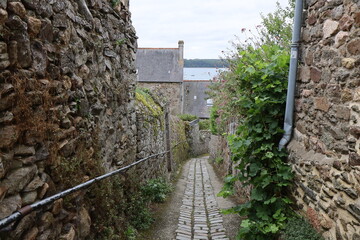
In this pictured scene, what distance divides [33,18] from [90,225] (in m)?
2.07

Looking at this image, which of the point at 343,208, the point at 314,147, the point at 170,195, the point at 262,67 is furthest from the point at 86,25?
the point at 170,195

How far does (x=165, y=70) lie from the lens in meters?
Answer: 29.7

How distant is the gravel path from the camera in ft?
16.5

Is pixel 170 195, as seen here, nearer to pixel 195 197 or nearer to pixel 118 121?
pixel 195 197

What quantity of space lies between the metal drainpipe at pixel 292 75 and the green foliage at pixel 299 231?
1.05 meters

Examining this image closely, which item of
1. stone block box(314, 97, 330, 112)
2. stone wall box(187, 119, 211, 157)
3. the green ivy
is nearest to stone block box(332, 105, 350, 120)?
stone block box(314, 97, 330, 112)

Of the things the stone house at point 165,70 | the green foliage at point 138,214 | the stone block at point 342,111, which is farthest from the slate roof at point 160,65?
the stone block at point 342,111

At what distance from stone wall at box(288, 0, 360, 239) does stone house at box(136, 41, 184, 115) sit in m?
25.6

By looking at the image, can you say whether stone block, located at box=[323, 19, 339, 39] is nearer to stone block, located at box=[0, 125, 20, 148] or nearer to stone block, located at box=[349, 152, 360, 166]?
stone block, located at box=[349, 152, 360, 166]

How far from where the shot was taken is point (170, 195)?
7629 millimetres

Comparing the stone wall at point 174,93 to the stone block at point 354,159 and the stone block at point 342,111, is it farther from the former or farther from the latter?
the stone block at point 354,159

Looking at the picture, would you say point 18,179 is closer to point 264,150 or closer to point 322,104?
point 322,104

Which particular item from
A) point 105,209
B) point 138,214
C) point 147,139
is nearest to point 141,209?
point 138,214

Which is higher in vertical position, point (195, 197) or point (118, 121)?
point (118, 121)
